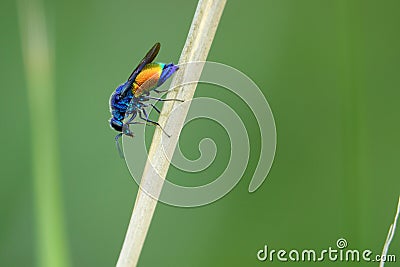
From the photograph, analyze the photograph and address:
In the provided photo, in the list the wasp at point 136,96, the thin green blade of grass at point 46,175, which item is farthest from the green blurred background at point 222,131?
the thin green blade of grass at point 46,175

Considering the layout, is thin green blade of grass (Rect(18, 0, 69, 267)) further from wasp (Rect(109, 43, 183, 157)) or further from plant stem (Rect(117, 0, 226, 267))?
wasp (Rect(109, 43, 183, 157))

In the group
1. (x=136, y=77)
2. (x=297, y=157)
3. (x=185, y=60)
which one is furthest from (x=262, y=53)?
(x=185, y=60)

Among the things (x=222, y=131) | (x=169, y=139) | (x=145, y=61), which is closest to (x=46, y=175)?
(x=169, y=139)

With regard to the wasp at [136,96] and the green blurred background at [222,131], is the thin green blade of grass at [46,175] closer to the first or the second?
the wasp at [136,96]

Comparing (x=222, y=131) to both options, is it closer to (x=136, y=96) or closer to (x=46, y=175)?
(x=136, y=96)

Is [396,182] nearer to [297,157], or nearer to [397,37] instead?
[297,157]

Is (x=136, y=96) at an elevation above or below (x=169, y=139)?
above
